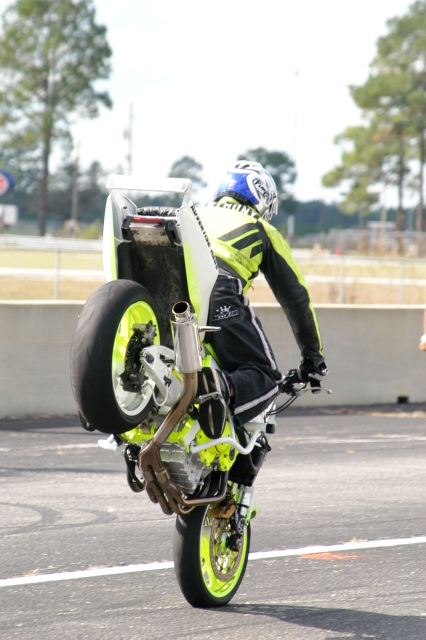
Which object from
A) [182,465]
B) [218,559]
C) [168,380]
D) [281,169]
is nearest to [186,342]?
[168,380]

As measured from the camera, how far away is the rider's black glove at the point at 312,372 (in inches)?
193

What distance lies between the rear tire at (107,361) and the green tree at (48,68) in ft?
174

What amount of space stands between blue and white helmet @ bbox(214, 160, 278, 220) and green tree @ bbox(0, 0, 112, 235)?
52.2 meters

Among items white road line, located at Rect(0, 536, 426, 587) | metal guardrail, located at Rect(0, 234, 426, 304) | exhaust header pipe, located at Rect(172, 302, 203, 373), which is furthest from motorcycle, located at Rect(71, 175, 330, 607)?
metal guardrail, located at Rect(0, 234, 426, 304)

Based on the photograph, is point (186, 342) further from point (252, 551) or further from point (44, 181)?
point (44, 181)

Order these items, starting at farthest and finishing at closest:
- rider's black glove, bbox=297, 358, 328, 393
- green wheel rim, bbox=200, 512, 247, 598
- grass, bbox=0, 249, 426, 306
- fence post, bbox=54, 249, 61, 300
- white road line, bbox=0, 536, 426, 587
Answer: grass, bbox=0, 249, 426, 306 → fence post, bbox=54, 249, 61, 300 → white road line, bbox=0, 536, 426, 587 → rider's black glove, bbox=297, 358, 328, 393 → green wheel rim, bbox=200, 512, 247, 598

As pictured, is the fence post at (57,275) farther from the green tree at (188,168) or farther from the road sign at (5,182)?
the green tree at (188,168)

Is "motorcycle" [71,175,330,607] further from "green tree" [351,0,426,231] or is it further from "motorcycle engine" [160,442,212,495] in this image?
"green tree" [351,0,426,231]

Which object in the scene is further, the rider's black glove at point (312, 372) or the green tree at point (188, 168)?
the green tree at point (188, 168)

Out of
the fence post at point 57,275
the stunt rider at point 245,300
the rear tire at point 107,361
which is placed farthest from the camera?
the fence post at point 57,275

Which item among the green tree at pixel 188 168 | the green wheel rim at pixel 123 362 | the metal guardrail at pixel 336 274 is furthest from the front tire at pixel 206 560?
the green tree at pixel 188 168

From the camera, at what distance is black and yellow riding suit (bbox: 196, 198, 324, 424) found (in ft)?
15.1

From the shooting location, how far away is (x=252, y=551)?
5883 mm

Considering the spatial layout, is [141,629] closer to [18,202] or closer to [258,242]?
[258,242]
